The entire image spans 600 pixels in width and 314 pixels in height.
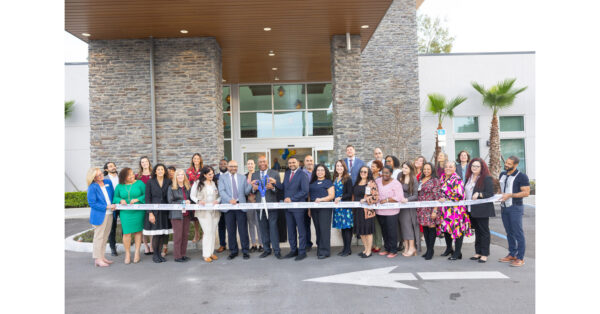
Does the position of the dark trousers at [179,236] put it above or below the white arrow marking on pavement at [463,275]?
above

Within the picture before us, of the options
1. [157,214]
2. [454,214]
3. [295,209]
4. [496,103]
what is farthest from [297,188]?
[496,103]

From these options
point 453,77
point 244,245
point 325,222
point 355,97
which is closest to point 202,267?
point 244,245

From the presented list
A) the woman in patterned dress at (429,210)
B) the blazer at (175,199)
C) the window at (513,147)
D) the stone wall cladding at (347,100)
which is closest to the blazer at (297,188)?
the blazer at (175,199)

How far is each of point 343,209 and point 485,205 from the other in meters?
2.45

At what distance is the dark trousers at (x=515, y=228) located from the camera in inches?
245

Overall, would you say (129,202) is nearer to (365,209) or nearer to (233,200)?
(233,200)

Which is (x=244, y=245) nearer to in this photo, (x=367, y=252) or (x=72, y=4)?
(x=367, y=252)

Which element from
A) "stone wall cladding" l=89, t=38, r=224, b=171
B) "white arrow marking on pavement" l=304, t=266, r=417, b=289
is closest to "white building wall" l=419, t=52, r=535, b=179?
"stone wall cladding" l=89, t=38, r=224, b=171

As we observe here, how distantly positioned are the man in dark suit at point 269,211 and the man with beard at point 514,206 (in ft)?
13.1

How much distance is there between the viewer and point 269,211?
A: 23.8 ft

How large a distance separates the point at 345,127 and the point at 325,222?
4.09 meters

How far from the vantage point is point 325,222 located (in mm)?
7043

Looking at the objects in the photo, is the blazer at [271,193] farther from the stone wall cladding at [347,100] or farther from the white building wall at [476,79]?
the white building wall at [476,79]

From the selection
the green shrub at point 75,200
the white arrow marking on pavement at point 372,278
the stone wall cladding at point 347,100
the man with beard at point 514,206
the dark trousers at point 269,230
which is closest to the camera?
the white arrow marking on pavement at point 372,278
